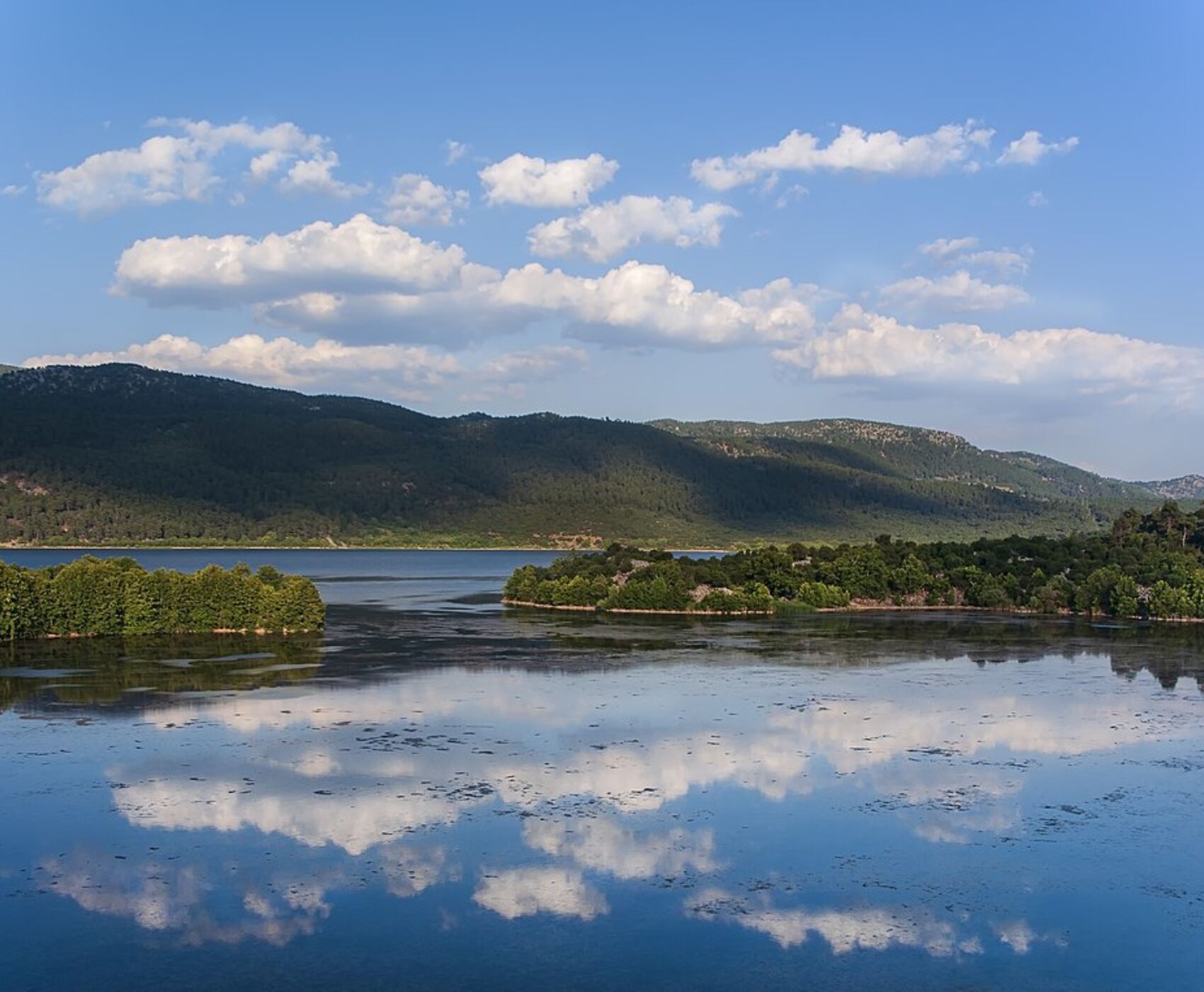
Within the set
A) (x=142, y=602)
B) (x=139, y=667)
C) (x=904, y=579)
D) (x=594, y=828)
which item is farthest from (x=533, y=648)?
(x=904, y=579)

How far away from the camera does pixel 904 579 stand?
11706 centimetres

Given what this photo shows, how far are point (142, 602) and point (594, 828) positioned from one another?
5342cm

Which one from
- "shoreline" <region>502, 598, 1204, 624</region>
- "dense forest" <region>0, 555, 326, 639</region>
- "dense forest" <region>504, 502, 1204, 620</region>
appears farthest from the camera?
"dense forest" <region>504, 502, 1204, 620</region>

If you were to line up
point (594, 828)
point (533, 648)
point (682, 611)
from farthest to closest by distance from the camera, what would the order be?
point (682, 611), point (533, 648), point (594, 828)

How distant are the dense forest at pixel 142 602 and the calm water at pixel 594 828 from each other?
10524mm

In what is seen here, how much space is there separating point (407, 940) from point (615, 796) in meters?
12.8

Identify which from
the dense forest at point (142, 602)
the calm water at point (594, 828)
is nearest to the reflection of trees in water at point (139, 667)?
the calm water at point (594, 828)

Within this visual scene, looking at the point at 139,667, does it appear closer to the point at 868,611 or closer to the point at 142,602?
the point at 142,602

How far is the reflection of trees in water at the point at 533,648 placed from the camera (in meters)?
61.2

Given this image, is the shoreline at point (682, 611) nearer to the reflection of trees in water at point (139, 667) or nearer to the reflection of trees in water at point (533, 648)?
the reflection of trees in water at point (533, 648)

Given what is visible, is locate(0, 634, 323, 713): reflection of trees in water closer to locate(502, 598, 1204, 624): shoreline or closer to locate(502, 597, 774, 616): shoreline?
locate(502, 597, 774, 616): shoreline

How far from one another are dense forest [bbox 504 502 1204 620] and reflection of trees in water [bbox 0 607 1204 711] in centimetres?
616

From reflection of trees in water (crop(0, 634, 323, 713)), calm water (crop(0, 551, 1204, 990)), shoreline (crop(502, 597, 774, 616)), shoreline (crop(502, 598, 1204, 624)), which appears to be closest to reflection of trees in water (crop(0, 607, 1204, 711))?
reflection of trees in water (crop(0, 634, 323, 713))

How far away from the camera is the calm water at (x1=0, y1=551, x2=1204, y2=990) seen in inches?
1035
